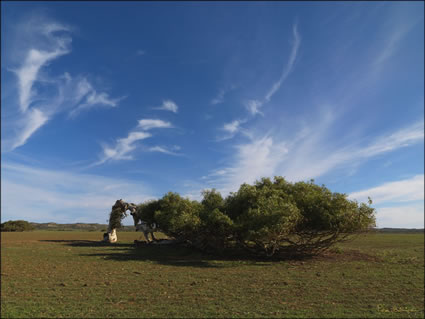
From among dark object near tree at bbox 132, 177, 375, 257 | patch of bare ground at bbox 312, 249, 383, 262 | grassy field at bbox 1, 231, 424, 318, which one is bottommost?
patch of bare ground at bbox 312, 249, 383, 262

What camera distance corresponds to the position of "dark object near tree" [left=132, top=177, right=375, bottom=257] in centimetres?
2205

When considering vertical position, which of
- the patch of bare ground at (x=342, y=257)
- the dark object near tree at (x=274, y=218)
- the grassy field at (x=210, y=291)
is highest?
A: the dark object near tree at (x=274, y=218)

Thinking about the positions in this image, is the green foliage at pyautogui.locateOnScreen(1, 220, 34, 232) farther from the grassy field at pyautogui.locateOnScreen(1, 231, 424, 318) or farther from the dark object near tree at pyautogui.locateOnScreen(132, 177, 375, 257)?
the grassy field at pyautogui.locateOnScreen(1, 231, 424, 318)

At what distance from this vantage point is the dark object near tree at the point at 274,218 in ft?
72.3

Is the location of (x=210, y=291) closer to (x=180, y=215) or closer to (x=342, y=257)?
(x=180, y=215)

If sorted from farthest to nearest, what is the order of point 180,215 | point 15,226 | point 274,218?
point 15,226, point 180,215, point 274,218

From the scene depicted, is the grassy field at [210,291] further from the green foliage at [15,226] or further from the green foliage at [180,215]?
the green foliage at [15,226]

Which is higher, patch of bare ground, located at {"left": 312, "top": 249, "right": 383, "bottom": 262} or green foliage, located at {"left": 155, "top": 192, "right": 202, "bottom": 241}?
green foliage, located at {"left": 155, "top": 192, "right": 202, "bottom": 241}

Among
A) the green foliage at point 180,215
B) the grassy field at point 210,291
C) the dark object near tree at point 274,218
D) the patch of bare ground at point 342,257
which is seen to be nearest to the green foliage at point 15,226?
the green foliage at point 180,215

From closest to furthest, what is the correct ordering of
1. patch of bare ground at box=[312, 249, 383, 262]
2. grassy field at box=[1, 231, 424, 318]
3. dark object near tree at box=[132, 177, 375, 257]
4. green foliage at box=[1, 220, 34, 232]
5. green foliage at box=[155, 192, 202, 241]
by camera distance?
grassy field at box=[1, 231, 424, 318] → dark object near tree at box=[132, 177, 375, 257] → patch of bare ground at box=[312, 249, 383, 262] → green foliage at box=[155, 192, 202, 241] → green foliage at box=[1, 220, 34, 232]

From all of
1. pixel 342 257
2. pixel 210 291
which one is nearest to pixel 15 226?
pixel 342 257

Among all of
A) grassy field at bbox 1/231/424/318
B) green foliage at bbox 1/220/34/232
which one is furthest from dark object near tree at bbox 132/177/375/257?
green foliage at bbox 1/220/34/232

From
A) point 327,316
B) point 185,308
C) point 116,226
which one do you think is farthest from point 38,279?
point 116,226

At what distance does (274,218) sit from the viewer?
2147 centimetres
